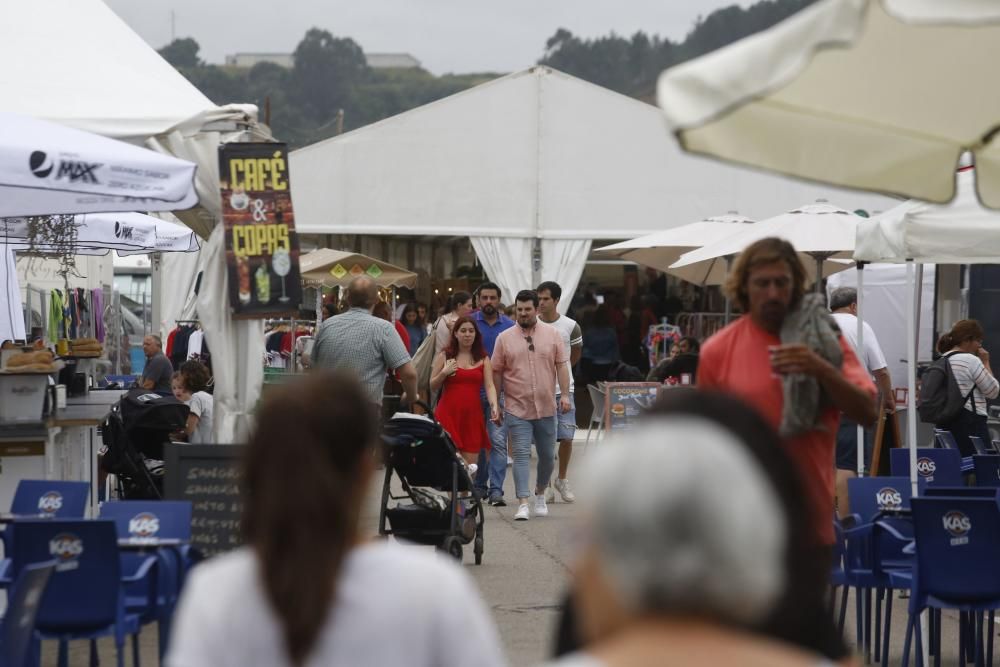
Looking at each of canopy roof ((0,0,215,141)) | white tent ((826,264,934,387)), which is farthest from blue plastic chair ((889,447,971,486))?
white tent ((826,264,934,387))

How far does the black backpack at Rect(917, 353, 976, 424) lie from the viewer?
11625mm

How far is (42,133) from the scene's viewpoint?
7484mm

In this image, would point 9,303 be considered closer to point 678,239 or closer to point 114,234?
point 114,234

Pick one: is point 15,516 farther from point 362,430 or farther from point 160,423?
point 362,430

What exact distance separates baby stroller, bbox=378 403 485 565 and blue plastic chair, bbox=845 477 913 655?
2.93 meters

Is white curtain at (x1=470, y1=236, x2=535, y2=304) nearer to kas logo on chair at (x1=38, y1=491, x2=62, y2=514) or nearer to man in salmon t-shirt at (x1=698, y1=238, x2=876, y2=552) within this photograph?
kas logo on chair at (x1=38, y1=491, x2=62, y2=514)

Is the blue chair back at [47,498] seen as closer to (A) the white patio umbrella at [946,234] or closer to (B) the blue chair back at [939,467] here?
(A) the white patio umbrella at [946,234]

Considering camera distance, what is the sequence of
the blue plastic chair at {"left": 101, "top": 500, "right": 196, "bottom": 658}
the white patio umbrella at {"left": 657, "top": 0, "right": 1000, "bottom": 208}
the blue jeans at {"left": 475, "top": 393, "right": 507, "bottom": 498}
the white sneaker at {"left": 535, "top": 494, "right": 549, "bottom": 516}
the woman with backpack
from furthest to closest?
the blue jeans at {"left": 475, "top": 393, "right": 507, "bottom": 498}, the white sneaker at {"left": 535, "top": 494, "right": 549, "bottom": 516}, the woman with backpack, the blue plastic chair at {"left": 101, "top": 500, "right": 196, "bottom": 658}, the white patio umbrella at {"left": 657, "top": 0, "right": 1000, "bottom": 208}

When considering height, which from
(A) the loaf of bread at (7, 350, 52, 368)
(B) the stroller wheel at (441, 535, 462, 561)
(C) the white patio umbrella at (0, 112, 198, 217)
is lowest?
(B) the stroller wheel at (441, 535, 462, 561)

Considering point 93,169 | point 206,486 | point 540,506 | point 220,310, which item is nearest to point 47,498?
point 206,486

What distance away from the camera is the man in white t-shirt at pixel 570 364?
13539 millimetres

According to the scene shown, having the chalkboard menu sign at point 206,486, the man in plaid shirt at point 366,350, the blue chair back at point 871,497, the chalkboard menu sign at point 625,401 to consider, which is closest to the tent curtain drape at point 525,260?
the chalkboard menu sign at point 625,401

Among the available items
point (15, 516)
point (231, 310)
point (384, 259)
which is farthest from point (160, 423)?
point (384, 259)

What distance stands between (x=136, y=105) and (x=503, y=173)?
14.4 metres
